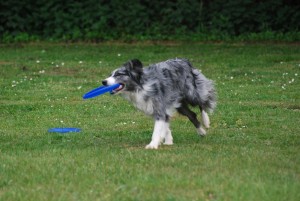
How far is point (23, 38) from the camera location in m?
25.7

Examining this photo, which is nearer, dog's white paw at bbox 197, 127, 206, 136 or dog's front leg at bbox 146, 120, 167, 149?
A: dog's front leg at bbox 146, 120, 167, 149

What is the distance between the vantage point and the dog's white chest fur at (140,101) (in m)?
10.1

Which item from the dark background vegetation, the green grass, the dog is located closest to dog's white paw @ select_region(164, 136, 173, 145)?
the dog

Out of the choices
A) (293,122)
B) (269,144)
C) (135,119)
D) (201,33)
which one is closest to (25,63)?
(201,33)

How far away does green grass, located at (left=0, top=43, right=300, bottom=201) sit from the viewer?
25.2 ft

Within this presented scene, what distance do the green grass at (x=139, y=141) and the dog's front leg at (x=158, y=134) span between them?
0.14 metres

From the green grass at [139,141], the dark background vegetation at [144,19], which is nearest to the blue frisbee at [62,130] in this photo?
the green grass at [139,141]

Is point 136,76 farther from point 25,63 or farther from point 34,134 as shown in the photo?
point 25,63

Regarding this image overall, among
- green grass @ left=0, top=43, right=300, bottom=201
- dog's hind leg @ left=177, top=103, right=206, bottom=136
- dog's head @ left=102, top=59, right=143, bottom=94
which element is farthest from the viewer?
dog's hind leg @ left=177, top=103, right=206, bottom=136

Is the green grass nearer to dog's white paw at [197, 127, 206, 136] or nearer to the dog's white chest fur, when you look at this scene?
dog's white paw at [197, 127, 206, 136]

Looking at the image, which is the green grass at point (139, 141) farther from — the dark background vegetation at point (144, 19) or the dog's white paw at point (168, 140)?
the dark background vegetation at point (144, 19)

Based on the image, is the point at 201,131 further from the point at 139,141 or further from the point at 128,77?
the point at 128,77

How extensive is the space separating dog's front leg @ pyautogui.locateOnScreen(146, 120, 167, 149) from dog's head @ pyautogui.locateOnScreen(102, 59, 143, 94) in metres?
0.59

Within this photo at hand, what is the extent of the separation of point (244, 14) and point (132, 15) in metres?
3.74
